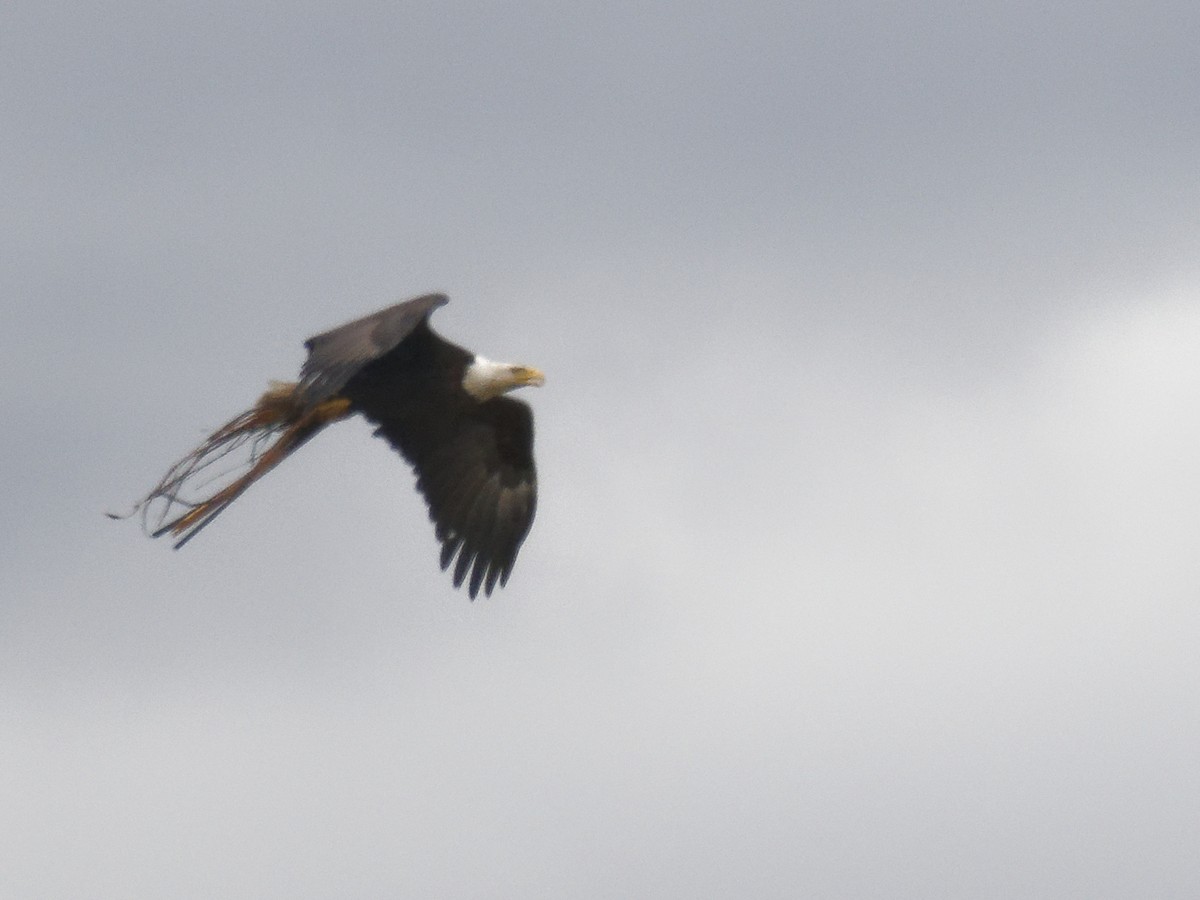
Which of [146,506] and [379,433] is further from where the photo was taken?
[379,433]

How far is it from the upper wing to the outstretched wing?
1948mm

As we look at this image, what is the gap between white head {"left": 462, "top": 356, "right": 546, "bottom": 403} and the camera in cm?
1596

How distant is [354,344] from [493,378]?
6.59ft

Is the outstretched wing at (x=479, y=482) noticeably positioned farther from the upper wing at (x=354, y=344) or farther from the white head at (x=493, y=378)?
the upper wing at (x=354, y=344)

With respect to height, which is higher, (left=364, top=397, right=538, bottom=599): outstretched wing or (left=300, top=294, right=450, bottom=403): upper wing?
(left=364, top=397, right=538, bottom=599): outstretched wing

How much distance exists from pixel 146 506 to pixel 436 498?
2265 mm

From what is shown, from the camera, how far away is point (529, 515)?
16656 mm

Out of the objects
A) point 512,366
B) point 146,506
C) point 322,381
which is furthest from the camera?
point 512,366

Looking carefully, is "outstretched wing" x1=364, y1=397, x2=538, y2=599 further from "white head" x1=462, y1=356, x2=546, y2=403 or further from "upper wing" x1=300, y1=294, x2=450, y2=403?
"upper wing" x1=300, y1=294, x2=450, y2=403

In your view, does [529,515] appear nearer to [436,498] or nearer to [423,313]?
[436,498]

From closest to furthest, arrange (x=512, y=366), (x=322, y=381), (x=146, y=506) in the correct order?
(x=322, y=381), (x=146, y=506), (x=512, y=366)

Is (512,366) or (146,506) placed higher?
(512,366)

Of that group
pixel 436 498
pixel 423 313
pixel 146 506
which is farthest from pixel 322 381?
pixel 436 498

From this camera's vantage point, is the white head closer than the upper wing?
No
